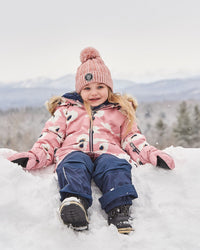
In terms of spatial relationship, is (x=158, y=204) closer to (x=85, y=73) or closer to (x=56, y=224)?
(x=56, y=224)

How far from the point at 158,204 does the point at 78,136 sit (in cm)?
99

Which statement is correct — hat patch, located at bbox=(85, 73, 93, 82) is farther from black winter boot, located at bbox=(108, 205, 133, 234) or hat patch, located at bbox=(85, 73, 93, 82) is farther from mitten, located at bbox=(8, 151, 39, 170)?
black winter boot, located at bbox=(108, 205, 133, 234)

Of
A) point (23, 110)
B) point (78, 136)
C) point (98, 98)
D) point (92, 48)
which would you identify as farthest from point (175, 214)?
point (23, 110)

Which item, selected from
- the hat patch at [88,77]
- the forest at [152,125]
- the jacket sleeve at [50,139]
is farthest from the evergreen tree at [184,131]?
the jacket sleeve at [50,139]

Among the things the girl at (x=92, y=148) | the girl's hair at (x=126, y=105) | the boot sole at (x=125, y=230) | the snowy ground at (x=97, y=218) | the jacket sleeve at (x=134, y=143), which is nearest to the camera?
the snowy ground at (x=97, y=218)

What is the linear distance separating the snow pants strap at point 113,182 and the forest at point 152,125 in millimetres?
13066

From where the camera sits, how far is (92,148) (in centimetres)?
245

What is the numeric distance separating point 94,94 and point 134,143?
67cm

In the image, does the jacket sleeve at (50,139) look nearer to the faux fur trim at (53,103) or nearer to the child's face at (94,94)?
the faux fur trim at (53,103)

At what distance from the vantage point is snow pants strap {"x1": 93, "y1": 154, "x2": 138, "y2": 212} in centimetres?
179

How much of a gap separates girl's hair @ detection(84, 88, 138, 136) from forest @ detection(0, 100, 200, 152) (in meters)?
12.1

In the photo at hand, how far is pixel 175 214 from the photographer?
1835 millimetres

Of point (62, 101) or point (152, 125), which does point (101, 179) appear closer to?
point (62, 101)

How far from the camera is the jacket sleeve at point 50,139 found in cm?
241
